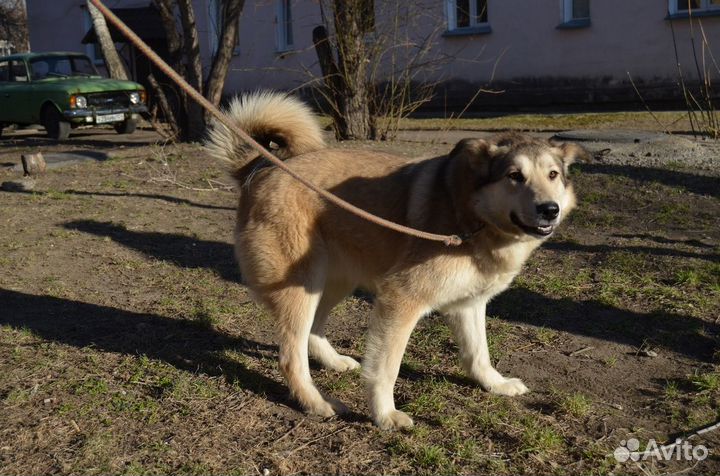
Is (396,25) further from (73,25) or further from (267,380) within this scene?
(73,25)

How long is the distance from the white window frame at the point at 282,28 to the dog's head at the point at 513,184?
20100 millimetres

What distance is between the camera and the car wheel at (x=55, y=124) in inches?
703

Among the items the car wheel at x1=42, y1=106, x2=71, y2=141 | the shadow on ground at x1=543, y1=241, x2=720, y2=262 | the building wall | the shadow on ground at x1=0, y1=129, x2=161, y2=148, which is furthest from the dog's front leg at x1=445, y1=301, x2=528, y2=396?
the car wheel at x1=42, y1=106, x2=71, y2=141

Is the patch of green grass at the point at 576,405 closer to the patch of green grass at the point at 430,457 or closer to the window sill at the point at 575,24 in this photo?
the patch of green grass at the point at 430,457

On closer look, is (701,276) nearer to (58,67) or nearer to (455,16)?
(455,16)

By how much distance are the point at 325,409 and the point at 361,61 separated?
7667 mm

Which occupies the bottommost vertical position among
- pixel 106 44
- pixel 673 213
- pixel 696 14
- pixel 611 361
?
pixel 611 361

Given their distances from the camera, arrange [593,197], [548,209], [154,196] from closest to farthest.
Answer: [548,209]
[593,197]
[154,196]

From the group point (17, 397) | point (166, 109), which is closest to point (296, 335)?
point (17, 397)

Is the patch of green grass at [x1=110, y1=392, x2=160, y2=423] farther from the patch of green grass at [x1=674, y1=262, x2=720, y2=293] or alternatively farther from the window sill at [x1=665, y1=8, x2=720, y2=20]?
the window sill at [x1=665, y1=8, x2=720, y2=20]

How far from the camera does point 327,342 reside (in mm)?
4867

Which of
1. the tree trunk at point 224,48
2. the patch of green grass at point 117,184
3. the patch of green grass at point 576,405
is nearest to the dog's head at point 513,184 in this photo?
the patch of green grass at point 576,405

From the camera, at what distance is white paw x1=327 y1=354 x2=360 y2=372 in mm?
4762

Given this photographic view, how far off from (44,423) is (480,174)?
2492 millimetres
